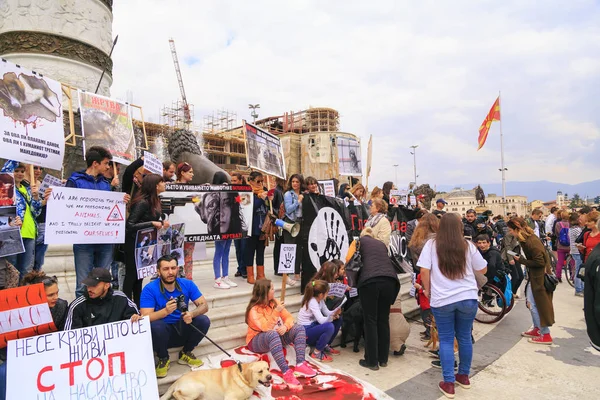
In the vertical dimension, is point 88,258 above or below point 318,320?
above

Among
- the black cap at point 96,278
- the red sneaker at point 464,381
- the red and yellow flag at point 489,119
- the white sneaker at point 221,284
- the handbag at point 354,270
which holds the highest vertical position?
the red and yellow flag at point 489,119

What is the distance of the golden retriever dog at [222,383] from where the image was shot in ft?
11.1

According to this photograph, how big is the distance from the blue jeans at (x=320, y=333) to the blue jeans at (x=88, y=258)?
2542 millimetres

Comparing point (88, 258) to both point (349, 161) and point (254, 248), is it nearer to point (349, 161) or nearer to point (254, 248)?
point (254, 248)

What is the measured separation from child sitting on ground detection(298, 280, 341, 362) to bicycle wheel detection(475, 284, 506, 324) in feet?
11.0

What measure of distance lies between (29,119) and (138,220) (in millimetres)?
1629

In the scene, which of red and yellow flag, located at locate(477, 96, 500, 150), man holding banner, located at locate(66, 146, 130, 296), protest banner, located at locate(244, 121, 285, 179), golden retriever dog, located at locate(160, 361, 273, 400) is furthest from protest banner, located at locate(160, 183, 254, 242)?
red and yellow flag, located at locate(477, 96, 500, 150)

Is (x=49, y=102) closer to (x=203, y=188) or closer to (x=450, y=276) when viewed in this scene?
(x=203, y=188)

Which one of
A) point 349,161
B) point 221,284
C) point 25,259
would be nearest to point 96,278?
point 25,259

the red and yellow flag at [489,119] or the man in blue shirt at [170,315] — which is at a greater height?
the red and yellow flag at [489,119]

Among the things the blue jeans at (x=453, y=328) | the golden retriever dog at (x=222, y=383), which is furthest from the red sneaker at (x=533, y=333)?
the golden retriever dog at (x=222, y=383)

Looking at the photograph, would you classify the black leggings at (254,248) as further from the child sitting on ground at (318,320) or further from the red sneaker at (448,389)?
the red sneaker at (448,389)

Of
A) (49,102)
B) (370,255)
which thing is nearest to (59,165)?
(49,102)

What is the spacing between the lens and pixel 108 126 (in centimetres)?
674
